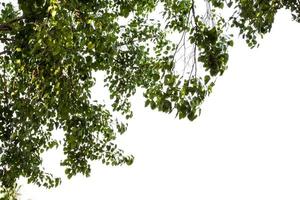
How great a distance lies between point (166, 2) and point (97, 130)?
370cm

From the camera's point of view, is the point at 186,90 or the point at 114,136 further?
the point at 114,136

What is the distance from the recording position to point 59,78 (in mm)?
4199

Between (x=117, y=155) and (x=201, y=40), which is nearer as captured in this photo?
(x=201, y=40)

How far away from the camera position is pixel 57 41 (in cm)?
338

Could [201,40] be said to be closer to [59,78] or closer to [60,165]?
[59,78]

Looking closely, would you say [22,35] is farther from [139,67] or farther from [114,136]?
[114,136]

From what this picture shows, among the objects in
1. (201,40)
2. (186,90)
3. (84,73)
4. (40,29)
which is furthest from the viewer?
(84,73)

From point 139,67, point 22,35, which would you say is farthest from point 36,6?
point 139,67

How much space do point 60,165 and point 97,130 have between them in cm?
135

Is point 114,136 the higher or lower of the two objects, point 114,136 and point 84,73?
the higher

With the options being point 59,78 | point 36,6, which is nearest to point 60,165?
point 59,78

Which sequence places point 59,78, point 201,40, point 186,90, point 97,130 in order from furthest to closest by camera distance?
1. point 97,130
2. point 59,78
3. point 201,40
4. point 186,90

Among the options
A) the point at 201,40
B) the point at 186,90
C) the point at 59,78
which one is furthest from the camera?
the point at 59,78

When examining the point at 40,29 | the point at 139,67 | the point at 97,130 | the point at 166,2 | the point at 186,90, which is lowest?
the point at 186,90
